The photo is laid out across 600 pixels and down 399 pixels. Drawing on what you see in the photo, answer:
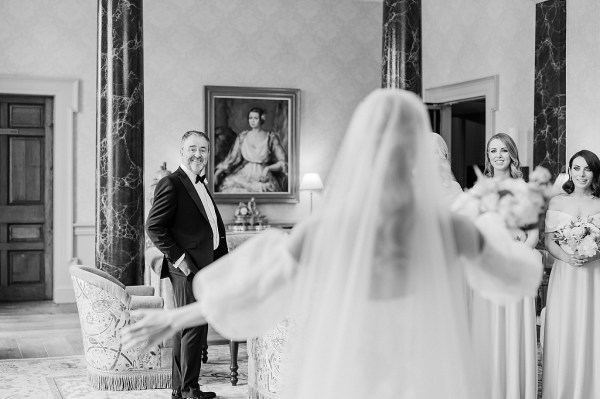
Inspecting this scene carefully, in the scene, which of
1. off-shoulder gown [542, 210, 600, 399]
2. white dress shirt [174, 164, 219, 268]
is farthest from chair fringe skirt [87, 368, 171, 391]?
off-shoulder gown [542, 210, 600, 399]

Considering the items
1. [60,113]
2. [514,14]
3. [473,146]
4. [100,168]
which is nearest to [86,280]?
[100,168]

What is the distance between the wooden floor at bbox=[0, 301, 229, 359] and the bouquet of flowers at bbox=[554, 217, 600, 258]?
395 centimetres

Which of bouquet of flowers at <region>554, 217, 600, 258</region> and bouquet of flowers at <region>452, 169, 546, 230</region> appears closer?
bouquet of flowers at <region>452, 169, 546, 230</region>

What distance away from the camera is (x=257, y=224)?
11.4m

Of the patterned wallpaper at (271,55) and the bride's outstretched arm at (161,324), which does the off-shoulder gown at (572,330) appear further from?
the patterned wallpaper at (271,55)

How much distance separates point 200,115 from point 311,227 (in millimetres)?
9083

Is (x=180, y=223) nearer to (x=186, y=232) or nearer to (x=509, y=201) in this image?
(x=186, y=232)

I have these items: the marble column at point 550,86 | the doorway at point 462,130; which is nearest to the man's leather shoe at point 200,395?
the marble column at point 550,86

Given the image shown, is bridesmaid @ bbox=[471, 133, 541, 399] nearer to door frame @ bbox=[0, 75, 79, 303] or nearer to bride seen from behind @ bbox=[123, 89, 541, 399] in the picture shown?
bride seen from behind @ bbox=[123, 89, 541, 399]

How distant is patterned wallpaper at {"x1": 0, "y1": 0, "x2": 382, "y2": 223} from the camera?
10586mm

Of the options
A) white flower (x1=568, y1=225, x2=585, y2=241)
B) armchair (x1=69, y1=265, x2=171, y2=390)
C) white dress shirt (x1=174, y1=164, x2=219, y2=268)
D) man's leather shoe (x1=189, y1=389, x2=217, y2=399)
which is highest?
white dress shirt (x1=174, y1=164, x2=219, y2=268)

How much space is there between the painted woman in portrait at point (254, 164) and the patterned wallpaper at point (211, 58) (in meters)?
0.35

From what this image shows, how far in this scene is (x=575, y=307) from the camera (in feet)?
17.0

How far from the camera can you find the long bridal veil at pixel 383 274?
2420 mm
